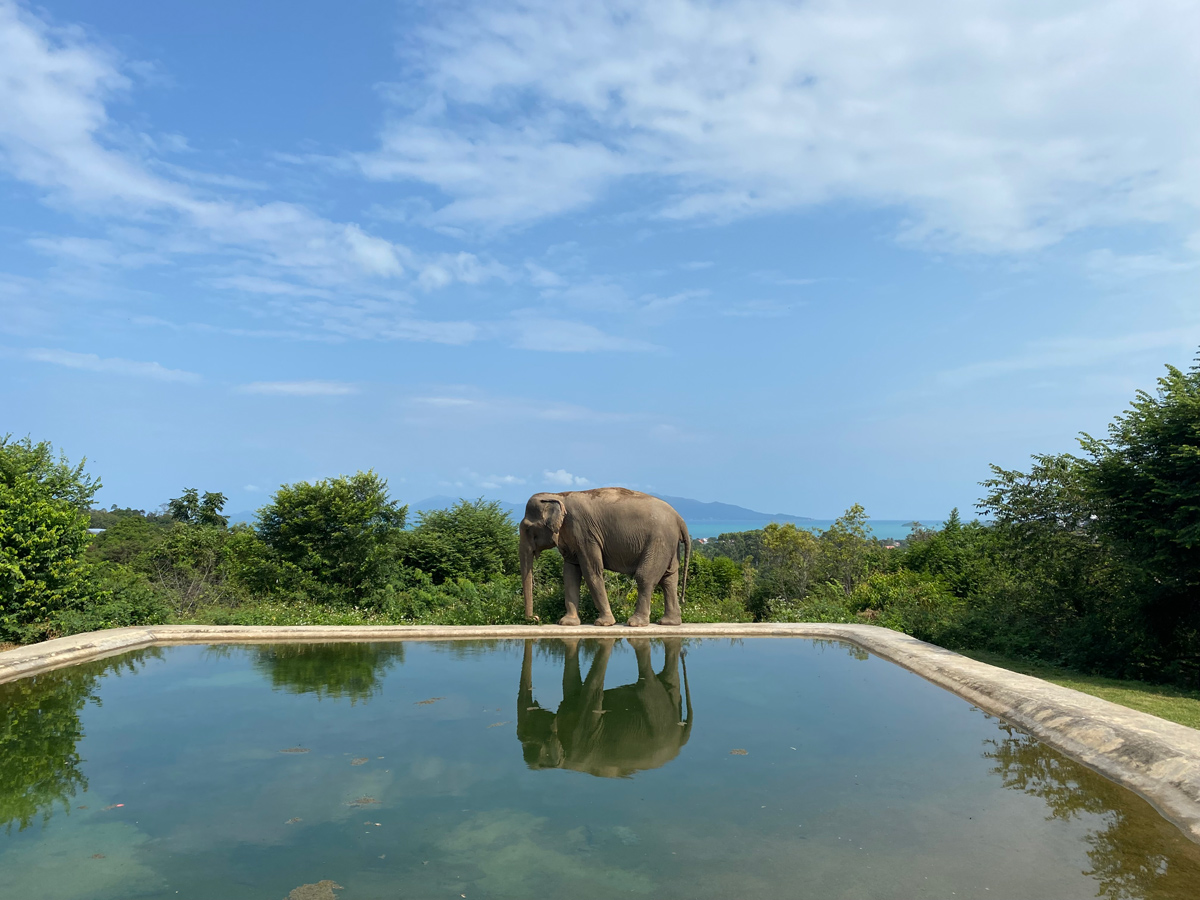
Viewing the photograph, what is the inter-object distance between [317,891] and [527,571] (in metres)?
10.1

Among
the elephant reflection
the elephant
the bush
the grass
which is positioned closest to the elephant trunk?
the elephant

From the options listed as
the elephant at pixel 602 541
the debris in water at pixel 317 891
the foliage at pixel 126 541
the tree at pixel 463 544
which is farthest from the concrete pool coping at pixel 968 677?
→ the foliage at pixel 126 541

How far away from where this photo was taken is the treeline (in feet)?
33.4

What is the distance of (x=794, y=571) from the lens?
21.5 meters

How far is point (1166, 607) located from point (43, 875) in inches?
478

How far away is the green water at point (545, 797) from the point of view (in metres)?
4.25

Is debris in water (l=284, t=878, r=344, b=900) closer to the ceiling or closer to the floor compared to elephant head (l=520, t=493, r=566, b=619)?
closer to the floor

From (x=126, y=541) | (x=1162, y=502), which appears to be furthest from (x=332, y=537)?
(x=126, y=541)

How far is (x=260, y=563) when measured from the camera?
58.8 ft

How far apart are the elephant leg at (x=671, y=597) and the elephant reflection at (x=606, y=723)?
3.89 meters

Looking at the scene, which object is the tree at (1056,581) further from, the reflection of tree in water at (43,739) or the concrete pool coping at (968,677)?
the reflection of tree in water at (43,739)

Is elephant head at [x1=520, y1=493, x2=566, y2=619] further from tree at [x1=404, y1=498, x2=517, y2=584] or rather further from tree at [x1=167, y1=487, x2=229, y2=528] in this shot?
tree at [x1=167, y1=487, x2=229, y2=528]

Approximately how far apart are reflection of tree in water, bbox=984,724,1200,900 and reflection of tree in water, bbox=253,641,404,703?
6.30 meters

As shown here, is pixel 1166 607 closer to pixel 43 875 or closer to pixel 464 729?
pixel 464 729
